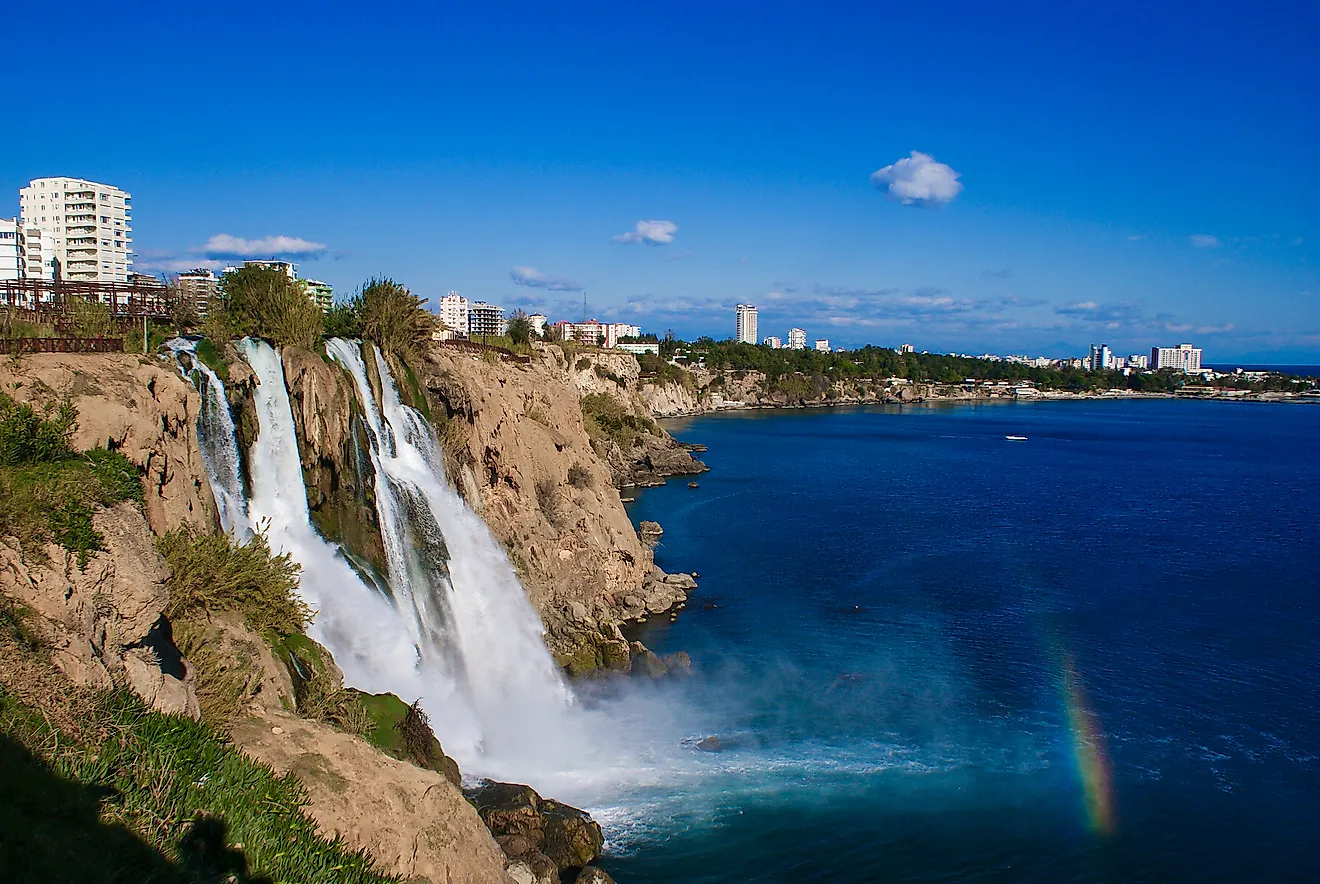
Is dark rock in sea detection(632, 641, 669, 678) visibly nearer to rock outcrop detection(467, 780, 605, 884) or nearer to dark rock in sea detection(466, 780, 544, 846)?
rock outcrop detection(467, 780, 605, 884)

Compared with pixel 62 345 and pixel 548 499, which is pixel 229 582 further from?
pixel 548 499

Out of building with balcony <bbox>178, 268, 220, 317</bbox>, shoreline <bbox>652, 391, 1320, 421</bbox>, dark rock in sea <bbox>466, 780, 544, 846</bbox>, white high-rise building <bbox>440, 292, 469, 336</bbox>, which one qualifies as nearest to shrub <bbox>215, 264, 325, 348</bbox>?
building with balcony <bbox>178, 268, 220, 317</bbox>

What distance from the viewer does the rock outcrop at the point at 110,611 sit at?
8992 millimetres

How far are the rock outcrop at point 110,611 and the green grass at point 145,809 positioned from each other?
1.59 feet

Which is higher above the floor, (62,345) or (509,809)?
(62,345)

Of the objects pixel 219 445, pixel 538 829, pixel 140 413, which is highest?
pixel 140 413

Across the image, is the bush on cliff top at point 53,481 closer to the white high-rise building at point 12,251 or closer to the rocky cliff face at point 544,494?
the rocky cliff face at point 544,494

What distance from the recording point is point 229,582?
12500 millimetres

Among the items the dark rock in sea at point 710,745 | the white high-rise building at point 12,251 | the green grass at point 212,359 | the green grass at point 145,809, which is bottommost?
the dark rock in sea at point 710,745

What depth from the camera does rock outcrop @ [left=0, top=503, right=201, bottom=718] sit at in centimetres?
899

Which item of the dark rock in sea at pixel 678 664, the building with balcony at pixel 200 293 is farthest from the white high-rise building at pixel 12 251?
the dark rock in sea at pixel 678 664

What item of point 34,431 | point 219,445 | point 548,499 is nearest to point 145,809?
point 34,431

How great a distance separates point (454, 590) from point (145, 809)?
14081 millimetres

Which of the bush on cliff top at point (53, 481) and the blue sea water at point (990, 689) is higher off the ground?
the bush on cliff top at point (53, 481)
